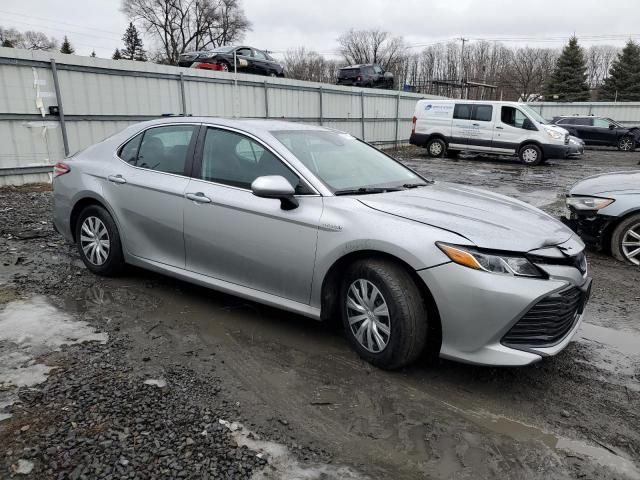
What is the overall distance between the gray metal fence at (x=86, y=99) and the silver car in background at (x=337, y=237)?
591 centimetres

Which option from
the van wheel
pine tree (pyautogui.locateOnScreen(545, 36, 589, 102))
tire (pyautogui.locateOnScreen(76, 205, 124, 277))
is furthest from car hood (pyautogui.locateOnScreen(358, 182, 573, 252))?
pine tree (pyautogui.locateOnScreen(545, 36, 589, 102))

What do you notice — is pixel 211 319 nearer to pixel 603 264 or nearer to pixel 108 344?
pixel 108 344

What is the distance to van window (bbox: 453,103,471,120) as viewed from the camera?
17578 millimetres

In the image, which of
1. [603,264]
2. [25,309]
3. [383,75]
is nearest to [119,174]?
[25,309]

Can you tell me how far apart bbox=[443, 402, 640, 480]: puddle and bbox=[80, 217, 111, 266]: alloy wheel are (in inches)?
131

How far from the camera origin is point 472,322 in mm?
2783

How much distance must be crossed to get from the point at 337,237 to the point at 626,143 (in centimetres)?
2668

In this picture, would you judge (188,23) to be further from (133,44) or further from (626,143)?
(626,143)

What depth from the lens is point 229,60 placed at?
1855 cm

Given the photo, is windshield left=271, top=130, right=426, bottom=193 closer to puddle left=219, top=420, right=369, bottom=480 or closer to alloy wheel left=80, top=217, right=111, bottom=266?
puddle left=219, top=420, right=369, bottom=480

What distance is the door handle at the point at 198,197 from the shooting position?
379 centimetres

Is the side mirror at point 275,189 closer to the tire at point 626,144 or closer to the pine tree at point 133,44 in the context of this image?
the tire at point 626,144

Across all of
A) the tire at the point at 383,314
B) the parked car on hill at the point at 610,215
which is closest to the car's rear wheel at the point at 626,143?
the parked car on hill at the point at 610,215

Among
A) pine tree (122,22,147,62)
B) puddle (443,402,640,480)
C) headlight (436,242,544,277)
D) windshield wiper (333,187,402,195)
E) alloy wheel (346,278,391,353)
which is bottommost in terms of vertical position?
puddle (443,402,640,480)
